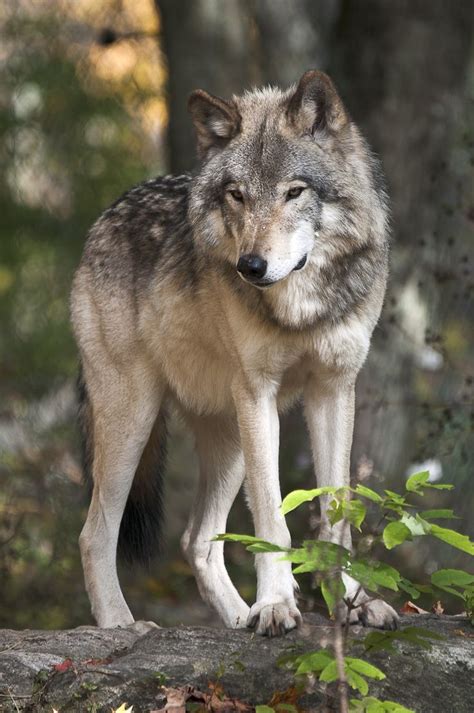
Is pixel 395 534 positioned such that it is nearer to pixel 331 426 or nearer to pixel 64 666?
pixel 64 666

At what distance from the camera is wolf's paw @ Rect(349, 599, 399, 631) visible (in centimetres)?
397

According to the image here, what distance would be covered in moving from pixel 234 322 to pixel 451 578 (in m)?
1.54

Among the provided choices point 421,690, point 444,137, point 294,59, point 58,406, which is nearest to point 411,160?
point 444,137

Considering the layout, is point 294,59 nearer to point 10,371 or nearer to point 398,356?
point 398,356

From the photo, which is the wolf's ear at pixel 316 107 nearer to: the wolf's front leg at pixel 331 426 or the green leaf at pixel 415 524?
the wolf's front leg at pixel 331 426

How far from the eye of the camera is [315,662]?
2982 millimetres

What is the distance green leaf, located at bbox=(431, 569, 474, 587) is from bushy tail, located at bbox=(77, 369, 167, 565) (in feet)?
7.97

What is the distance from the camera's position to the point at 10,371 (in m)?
10.3

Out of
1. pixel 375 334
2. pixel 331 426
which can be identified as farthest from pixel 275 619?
pixel 375 334

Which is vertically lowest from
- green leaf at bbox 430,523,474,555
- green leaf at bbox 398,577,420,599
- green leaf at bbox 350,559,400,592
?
green leaf at bbox 398,577,420,599

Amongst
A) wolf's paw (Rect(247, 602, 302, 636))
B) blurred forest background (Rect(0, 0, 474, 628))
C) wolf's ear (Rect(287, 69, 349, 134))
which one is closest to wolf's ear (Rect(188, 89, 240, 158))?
wolf's ear (Rect(287, 69, 349, 134))

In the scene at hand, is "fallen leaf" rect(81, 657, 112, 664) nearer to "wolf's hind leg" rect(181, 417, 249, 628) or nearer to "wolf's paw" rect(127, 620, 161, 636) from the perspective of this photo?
"wolf's paw" rect(127, 620, 161, 636)

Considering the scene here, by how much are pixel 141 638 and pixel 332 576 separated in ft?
4.36

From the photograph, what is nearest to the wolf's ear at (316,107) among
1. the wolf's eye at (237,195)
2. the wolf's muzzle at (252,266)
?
the wolf's eye at (237,195)
